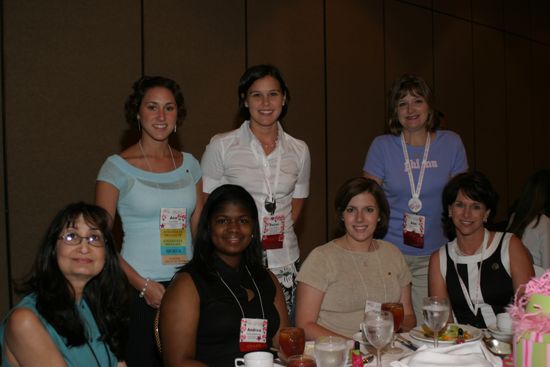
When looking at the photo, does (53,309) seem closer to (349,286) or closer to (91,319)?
(91,319)

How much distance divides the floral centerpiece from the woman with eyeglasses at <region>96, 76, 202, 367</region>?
169cm

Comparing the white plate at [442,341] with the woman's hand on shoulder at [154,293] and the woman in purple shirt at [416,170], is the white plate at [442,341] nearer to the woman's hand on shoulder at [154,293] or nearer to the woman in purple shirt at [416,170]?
the woman in purple shirt at [416,170]

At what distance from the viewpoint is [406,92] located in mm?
3309

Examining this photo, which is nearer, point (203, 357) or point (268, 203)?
point (203, 357)

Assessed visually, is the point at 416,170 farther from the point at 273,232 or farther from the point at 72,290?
the point at 72,290

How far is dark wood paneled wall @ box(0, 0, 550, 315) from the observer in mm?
3729

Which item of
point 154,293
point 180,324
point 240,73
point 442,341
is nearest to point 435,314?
point 442,341

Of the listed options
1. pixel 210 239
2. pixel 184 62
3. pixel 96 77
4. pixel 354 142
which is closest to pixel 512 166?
pixel 354 142

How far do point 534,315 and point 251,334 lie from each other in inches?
42.6

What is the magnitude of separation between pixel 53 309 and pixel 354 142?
4660 mm

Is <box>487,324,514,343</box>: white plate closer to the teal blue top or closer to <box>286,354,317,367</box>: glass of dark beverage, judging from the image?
<box>286,354,317,367</box>: glass of dark beverage

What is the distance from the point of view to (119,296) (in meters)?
2.15

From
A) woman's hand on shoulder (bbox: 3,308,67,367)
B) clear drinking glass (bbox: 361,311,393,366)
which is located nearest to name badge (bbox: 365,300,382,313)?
clear drinking glass (bbox: 361,311,393,366)

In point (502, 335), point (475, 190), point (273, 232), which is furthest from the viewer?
point (273, 232)
